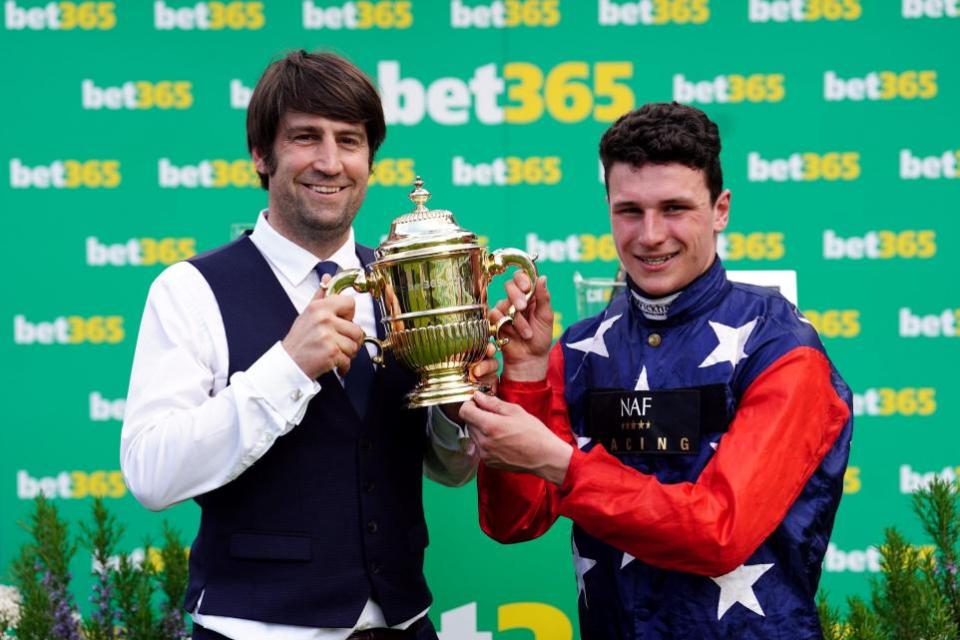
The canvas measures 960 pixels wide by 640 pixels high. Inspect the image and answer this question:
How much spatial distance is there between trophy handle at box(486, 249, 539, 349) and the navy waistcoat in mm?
319

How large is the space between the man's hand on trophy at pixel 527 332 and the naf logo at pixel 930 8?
11.6 ft

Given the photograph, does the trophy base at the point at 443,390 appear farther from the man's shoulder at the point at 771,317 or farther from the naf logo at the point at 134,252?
the naf logo at the point at 134,252

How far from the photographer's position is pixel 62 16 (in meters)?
5.13

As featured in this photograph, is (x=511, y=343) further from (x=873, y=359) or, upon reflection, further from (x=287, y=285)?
(x=873, y=359)

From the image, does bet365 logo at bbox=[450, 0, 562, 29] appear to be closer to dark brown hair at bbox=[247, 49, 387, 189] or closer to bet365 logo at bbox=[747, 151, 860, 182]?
bet365 logo at bbox=[747, 151, 860, 182]

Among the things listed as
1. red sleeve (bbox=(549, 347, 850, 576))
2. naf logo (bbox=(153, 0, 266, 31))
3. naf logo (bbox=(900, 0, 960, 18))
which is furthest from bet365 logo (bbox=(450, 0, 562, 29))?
red sleeve (bbox=(549, 347, 850, 576))

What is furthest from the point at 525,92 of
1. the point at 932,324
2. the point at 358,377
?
the point at 358,377

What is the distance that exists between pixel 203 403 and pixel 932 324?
3.89 meters

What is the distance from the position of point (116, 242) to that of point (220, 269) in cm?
296

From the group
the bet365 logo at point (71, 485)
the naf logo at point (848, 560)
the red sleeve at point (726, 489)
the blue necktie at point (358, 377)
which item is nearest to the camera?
the red sleeve at point (726, 489)

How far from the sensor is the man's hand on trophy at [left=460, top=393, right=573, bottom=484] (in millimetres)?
2088

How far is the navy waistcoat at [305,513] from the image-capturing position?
227 centimetres

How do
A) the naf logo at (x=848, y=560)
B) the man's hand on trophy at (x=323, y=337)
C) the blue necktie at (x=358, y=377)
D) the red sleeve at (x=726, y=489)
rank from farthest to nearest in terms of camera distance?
the naf logo at (x=848, y=560)
the blue necktie at (x=358, y=377)
the man's hand on trophy at (x=323, y=337)
the red sleeve at (x=726, y=489)

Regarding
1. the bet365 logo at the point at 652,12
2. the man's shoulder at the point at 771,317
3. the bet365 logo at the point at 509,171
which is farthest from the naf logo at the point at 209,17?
the man's shoulder at the point at 771,317
